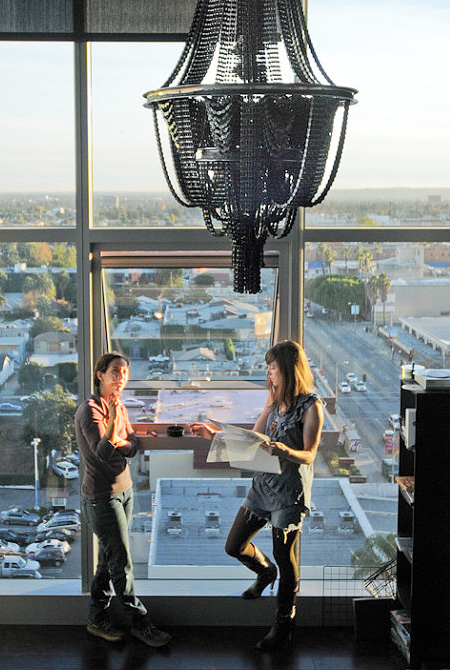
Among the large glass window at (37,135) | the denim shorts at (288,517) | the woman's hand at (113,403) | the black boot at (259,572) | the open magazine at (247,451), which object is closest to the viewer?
the open magazine at (247,451)

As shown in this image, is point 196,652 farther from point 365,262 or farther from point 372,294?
point 365,262

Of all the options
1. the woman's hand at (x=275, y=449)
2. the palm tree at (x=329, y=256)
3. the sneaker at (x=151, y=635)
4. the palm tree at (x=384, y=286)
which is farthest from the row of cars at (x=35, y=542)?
the palm tree at (x=384, y=286)

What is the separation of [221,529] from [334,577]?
73 centimetres

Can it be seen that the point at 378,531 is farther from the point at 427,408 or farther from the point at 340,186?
the point at 340,186

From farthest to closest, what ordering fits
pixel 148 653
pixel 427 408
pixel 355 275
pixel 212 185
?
pixel 355 275 < pixel 148 653 < pixel 427 408 < pixel 212 185

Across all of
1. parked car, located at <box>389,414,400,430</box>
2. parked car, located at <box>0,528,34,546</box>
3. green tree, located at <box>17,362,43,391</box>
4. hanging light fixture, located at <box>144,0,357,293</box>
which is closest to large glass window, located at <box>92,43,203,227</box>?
green tree, located at <box>17,362,43,391</box>

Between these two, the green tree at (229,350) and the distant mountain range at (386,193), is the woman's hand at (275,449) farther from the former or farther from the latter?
the distant mountain range at (386,193)

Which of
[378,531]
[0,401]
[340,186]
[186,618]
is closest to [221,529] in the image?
[186,618]

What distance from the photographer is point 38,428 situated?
527 centimetres

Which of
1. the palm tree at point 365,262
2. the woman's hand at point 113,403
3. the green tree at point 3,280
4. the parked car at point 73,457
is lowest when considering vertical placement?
the parked car at point 73,457

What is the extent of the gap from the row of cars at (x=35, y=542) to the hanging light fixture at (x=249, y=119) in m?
3.46

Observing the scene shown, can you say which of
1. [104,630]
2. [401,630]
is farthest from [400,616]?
[104,630]

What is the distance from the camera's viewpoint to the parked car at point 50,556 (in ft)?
17.4

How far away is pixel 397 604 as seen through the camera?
5027 millimetres
